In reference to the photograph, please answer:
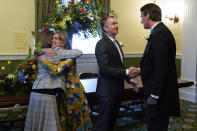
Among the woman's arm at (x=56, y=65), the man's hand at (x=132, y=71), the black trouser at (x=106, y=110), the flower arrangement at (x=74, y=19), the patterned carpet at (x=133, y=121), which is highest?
the flower arrangement at (x=74, y=19)

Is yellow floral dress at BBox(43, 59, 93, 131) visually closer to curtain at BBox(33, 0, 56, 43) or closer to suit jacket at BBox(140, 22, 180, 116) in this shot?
suit jacket at BBox(140, 22, 180, 116)

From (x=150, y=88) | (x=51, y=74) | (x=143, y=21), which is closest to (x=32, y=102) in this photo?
(x=51, y=74)

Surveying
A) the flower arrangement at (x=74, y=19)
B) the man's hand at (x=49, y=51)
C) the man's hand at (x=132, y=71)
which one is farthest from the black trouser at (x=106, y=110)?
the flower arrangement at (x=74, y=19)

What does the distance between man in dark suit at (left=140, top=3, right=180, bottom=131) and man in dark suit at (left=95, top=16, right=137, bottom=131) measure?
0.34 metres

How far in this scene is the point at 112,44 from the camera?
7.94 ft

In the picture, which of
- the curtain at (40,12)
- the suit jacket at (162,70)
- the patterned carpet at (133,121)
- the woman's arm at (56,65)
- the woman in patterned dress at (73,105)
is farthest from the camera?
the curtain at (40,12)

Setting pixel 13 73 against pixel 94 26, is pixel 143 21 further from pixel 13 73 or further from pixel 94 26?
pixel 13 73

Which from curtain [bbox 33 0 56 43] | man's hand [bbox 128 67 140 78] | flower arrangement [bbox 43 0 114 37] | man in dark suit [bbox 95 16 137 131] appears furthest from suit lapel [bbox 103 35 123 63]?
curtain [bbox 33 0 56 43]

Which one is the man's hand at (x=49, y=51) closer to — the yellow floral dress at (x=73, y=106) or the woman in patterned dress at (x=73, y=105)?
the woman in patterned dress at (x=73, y=105)

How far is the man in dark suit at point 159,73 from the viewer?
1940mm

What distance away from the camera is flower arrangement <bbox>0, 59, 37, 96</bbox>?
2.62 m

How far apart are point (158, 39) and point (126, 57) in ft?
14.0

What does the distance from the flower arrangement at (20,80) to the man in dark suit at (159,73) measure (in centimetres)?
132

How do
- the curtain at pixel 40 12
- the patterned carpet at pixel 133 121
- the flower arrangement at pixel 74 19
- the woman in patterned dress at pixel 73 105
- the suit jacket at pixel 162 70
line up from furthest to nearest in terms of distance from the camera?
the curtain at pixel 40 12
the patterned carpet at pixel 133 121
the flower arrangement at pixel 74 19
the woman in patterned dress at pixel 73 105
the suit jacket at pixel 162 70
